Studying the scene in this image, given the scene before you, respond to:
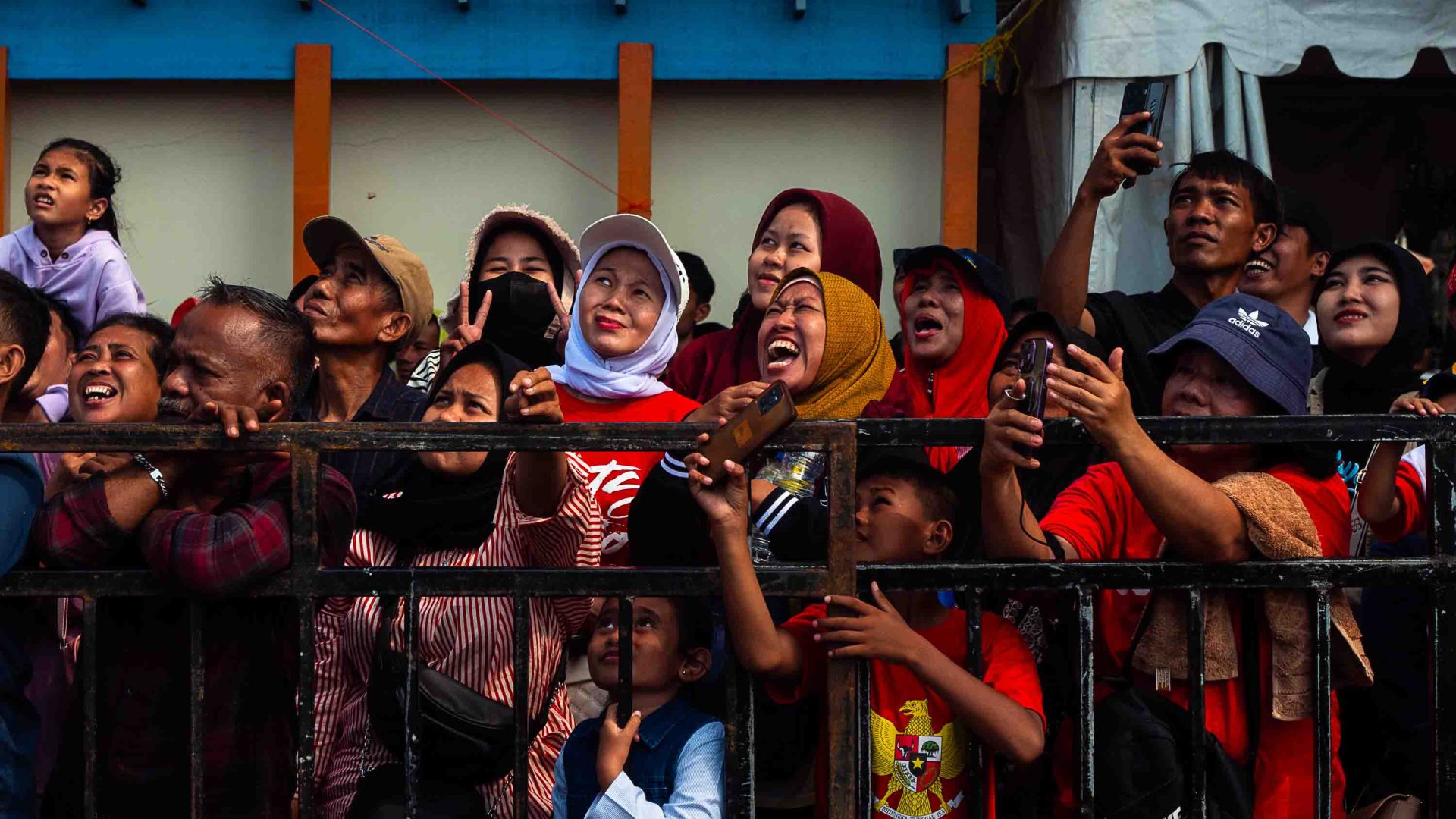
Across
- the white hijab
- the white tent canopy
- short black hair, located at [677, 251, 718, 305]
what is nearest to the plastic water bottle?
the white hijab

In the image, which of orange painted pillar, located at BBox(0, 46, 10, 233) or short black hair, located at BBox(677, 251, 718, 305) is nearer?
short black hair, located at BBox(677, 251, 718, 305)

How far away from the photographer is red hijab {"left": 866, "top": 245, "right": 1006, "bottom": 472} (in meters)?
4.03

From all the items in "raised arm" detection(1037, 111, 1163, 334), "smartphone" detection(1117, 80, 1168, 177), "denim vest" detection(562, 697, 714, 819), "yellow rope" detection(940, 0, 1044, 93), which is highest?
"yellow rope" detection(940, 0, 1044, 93)

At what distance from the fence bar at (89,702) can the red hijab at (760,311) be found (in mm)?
2020

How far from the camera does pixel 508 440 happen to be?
2.48m

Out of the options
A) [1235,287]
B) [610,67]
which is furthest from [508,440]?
[610,67]

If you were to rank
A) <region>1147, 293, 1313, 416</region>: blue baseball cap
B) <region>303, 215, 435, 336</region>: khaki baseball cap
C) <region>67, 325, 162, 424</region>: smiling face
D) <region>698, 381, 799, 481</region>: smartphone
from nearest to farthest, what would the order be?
<region>698, 381, 799, 481</region>: smartphone < <region>1147, 293, 1313, 416</region>: blue baseball cap < <region>67, 325, 162, 424</region>: smiling face < <region>303, 215, 435, 336</region>: khaki baseball cap

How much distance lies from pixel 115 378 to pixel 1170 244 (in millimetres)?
2972

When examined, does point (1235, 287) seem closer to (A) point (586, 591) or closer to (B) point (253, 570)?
(A) point (586, 591)

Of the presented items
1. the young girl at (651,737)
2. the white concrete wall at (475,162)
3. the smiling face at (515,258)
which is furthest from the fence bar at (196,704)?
the white concrete wall at (475,162)

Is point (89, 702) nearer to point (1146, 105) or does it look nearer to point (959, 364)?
point (959, 364)

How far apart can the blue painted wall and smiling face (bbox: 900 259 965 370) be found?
326 centimetres

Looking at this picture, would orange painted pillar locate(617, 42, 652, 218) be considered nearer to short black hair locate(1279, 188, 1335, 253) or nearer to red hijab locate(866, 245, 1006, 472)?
red hijab locate(866, 245, 1006, 472)

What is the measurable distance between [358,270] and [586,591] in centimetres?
199
